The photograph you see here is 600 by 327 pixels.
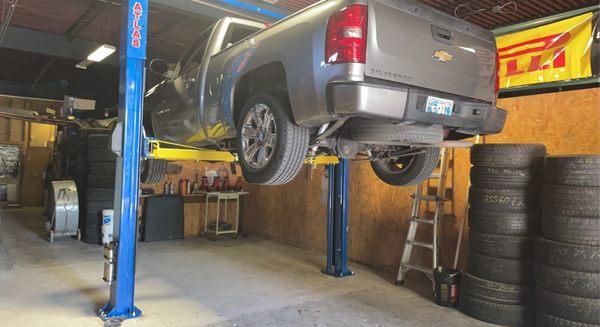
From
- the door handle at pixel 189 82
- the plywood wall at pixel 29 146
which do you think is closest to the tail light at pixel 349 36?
the door handle at pixel 189 82

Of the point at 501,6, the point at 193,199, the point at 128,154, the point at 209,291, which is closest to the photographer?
the point at 128,154

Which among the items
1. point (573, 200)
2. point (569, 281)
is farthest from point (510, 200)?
point (569, 281)

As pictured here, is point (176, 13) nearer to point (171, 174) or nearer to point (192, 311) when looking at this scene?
point (171, 174)

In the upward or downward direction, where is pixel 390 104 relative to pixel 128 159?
upward

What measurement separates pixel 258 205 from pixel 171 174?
1.90m

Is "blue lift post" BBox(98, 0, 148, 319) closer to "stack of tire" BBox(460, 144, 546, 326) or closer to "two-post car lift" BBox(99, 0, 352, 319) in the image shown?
"two-post car lift" BBox(99, 0, 352, 319)

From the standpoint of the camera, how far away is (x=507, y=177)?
4109 millimetres

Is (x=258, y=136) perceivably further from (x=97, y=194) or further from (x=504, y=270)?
(x=97, y=194)

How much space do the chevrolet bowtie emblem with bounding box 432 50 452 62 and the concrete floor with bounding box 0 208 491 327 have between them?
8.24 feet

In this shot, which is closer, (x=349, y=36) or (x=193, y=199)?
(x=349, y=36)

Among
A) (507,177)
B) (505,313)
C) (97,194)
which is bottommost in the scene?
(505,313)

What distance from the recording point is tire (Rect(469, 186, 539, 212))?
4048mm

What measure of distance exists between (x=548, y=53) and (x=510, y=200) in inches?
68.9

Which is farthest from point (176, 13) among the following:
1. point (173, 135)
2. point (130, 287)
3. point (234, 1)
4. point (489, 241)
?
point (489, 241)
